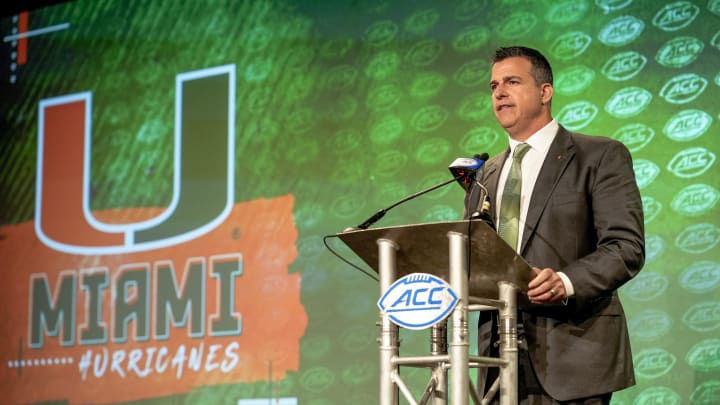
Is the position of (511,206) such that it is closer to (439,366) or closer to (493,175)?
(493,175)

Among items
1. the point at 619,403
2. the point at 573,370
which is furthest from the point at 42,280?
the point at 573,370

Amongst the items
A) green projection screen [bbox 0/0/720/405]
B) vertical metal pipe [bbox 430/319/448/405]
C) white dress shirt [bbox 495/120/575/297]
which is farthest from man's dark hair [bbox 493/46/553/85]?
green projection screen [bbox 0/0/720/405]

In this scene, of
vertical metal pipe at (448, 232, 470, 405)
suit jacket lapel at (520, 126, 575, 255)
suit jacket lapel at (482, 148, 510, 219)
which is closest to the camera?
vertical metal pipe at (448, 232, 470, 405)

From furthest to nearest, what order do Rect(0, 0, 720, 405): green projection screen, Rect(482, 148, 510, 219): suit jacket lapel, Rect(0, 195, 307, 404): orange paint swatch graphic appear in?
Rect(0, 195, 307, 404): orange paint swatch graphic
Rect(0, 0, 720, 405): green projection screen
Rect(482, 148, 510, 219): suit jacket lapel

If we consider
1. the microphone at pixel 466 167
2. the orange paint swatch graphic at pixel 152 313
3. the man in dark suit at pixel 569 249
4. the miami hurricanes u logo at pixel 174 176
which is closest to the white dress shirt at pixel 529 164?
the man in dark suit at pixel 569 249

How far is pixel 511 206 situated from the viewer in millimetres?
2717

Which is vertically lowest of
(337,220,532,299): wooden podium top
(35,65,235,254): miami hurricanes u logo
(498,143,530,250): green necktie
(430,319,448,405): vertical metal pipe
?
(430,319,448,405): vertical metal pipe

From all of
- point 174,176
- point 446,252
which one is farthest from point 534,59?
point 174,176

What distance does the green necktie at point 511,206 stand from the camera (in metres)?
2.69

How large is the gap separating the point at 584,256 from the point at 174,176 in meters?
2.82

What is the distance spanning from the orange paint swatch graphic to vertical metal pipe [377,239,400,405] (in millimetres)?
2097

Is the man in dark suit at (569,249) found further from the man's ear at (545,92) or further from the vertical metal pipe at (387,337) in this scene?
the vertical metal pipe at (387,337)

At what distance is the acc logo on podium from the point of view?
2268mm

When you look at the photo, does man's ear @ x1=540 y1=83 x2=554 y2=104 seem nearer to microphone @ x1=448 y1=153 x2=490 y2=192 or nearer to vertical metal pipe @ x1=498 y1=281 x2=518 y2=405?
microphone @ x1=448 y1=153 x2=490 y2=192
